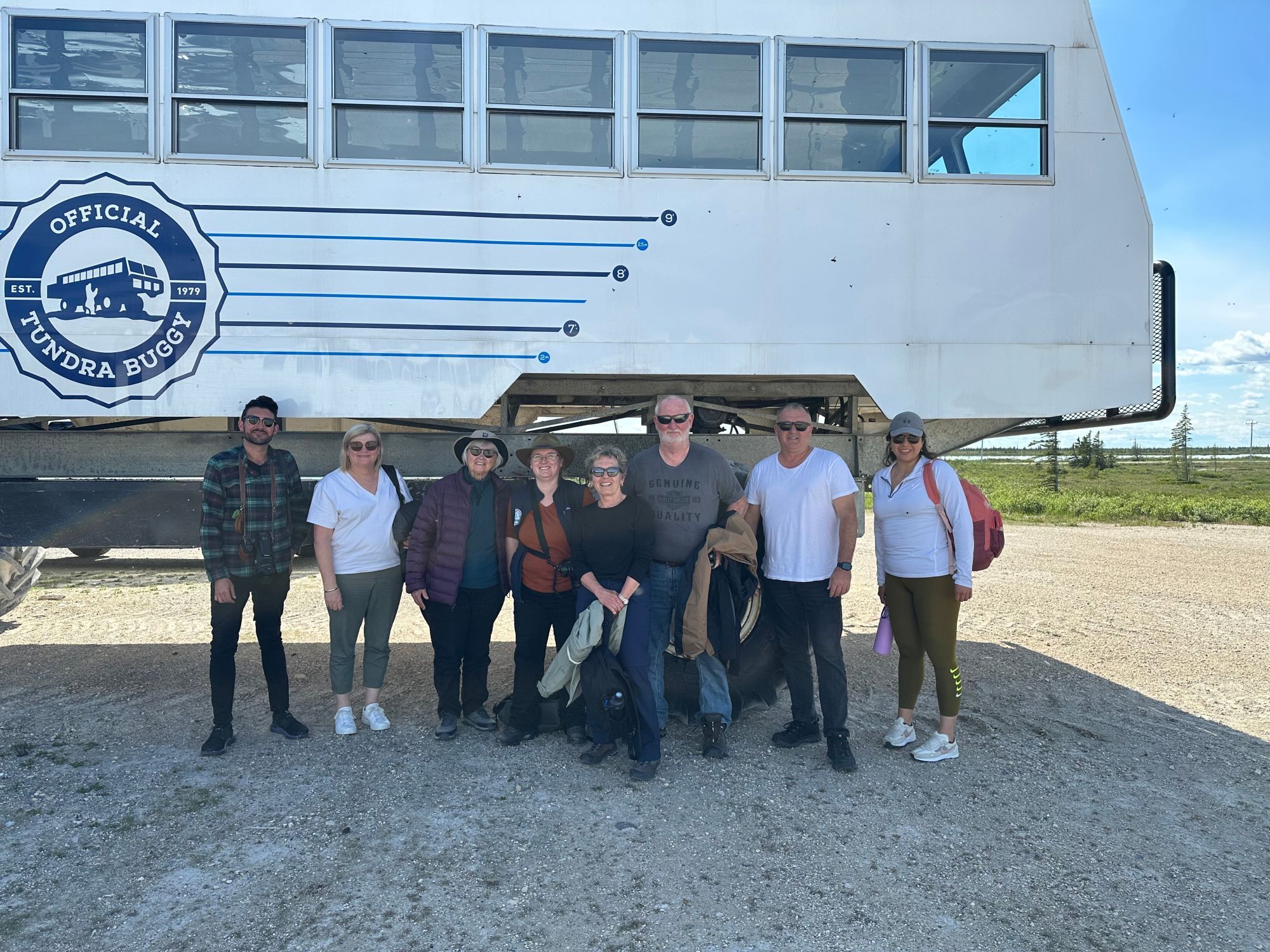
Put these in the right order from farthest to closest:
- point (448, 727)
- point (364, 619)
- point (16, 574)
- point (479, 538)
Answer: point (16, 574)
point (364, 619)
point (448, 727)
point (479, 538)

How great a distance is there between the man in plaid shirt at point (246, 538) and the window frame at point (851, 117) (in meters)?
3.04

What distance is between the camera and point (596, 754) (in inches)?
164

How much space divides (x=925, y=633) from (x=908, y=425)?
3.48 feet

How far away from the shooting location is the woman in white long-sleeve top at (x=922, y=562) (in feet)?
13.4

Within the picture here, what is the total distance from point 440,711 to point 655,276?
2.65 meters

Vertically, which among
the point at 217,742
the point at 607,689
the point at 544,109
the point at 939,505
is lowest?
the point at 217,742

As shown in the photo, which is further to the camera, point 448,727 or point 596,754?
point 448,727

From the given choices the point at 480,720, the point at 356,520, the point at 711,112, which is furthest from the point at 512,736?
the point at 711,112

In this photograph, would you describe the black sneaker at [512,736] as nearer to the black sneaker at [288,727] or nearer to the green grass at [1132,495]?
the black sneaker at [288,727]

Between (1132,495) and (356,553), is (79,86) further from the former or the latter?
(1132,495)

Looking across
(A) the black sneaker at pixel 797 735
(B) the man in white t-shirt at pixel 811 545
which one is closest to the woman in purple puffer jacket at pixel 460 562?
(B) the man in white t-shirt at pixel 811 545

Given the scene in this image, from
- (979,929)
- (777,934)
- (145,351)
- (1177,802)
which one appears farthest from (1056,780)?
(145,351)

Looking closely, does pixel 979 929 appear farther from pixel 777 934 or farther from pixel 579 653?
pixel 579 653

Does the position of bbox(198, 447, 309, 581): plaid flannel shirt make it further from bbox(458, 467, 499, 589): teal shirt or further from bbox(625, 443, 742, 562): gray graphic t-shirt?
bbox(625, 443, 742, 562): gray graphic t-shirt
